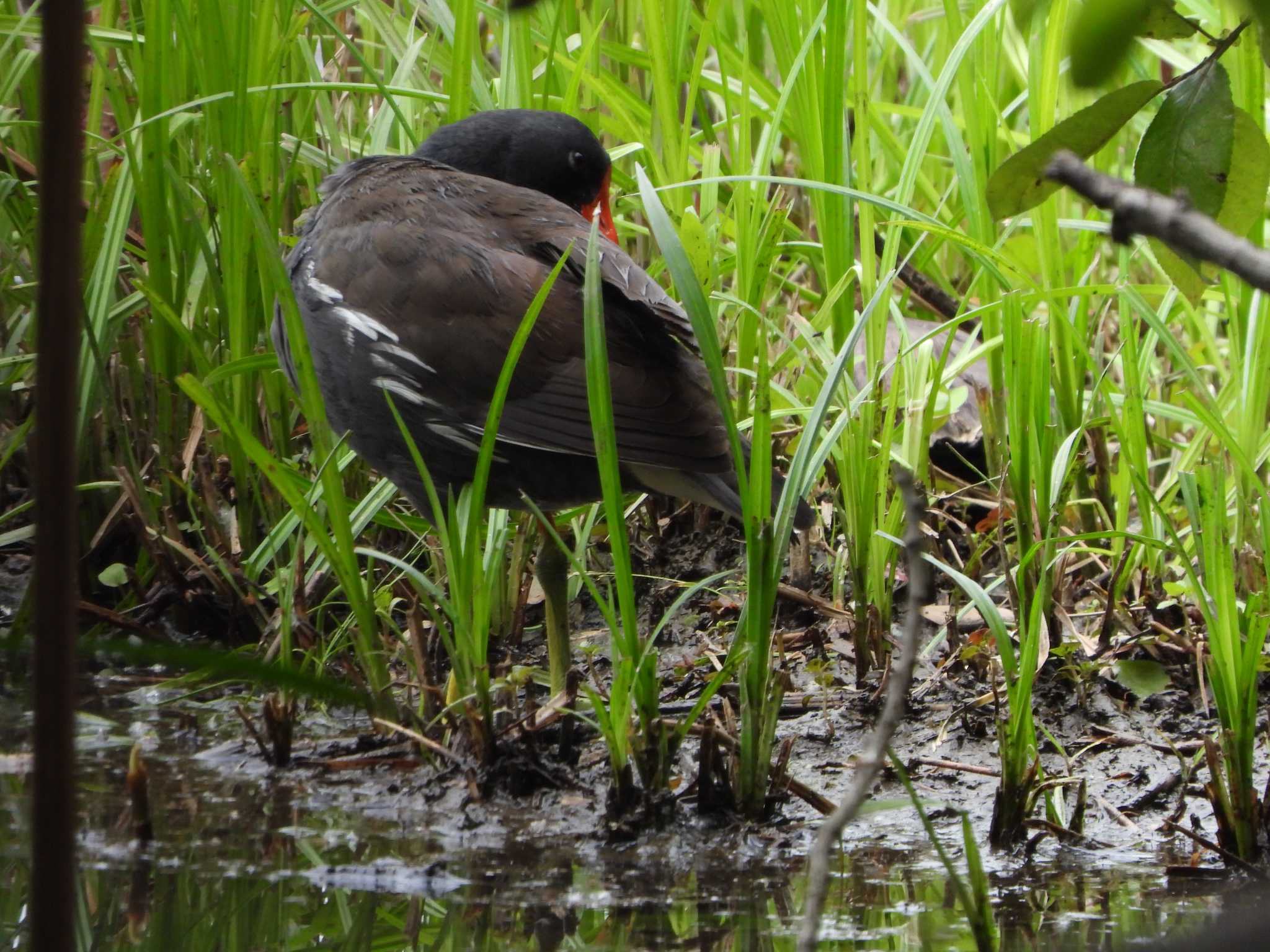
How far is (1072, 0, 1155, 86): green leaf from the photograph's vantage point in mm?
785

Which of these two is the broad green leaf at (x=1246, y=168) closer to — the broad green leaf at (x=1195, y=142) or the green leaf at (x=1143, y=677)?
the broad green leaf at (x=1195, y=142)

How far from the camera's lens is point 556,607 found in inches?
101

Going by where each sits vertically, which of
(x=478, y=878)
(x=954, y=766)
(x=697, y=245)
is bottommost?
(x=478, y=878)

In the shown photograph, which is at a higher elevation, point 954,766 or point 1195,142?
point 1195,142

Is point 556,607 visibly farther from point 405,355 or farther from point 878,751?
point 878,751

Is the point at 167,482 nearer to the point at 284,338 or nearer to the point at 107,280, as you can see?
the point at 107,280

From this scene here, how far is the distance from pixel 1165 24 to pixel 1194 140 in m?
0.09

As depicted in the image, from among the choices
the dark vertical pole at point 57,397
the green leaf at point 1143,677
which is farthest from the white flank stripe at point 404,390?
the dark vertical pole at point 57,397

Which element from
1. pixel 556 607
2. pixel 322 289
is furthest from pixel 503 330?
pixel 556 607

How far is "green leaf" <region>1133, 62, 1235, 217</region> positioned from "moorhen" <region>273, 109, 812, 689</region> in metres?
1.26

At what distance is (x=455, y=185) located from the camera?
8.63ft

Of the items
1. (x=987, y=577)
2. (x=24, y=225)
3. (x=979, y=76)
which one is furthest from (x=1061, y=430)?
(x=24, y=225)

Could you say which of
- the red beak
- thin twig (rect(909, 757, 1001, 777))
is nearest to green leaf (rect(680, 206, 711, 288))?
the red beak

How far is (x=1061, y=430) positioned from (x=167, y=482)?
1.90m
